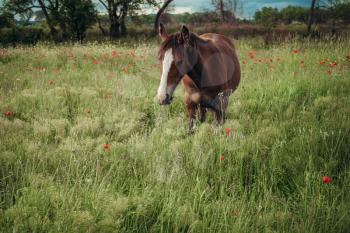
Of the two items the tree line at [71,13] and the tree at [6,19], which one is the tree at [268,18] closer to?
the tree line at [71,13]

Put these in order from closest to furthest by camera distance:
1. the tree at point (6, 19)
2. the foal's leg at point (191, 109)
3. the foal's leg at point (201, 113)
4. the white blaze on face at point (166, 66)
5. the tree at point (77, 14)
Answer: the white blaze on face at point (166, 66)
the foal's leg at point (191, 109)
the foal's leg at point (201, 113)
the tree at point (77, 14)
the tree at point (6, 19)

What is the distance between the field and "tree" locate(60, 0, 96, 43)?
2333 cm

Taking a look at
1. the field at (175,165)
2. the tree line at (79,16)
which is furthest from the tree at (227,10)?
the field at (175,165)

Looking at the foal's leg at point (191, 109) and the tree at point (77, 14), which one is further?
the tree at point (77, 14)

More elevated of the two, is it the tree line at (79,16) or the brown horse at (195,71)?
the tree line at (79,16)

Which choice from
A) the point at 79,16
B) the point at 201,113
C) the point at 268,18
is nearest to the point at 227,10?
the point at 268,18

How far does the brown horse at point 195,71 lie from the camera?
10.8ft

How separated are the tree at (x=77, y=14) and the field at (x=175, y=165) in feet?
76.5

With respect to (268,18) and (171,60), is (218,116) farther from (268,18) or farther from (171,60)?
(268,18)

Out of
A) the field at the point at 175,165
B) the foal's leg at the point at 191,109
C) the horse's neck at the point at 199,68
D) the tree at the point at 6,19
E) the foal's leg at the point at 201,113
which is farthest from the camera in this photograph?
the tree at the point at 6,19

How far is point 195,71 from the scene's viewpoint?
4.11 meters

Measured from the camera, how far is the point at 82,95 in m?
6.08

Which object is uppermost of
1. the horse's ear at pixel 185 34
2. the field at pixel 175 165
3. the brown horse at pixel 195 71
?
the horse's ear at pixel 185 34

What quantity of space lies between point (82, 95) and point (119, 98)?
0.80 m
